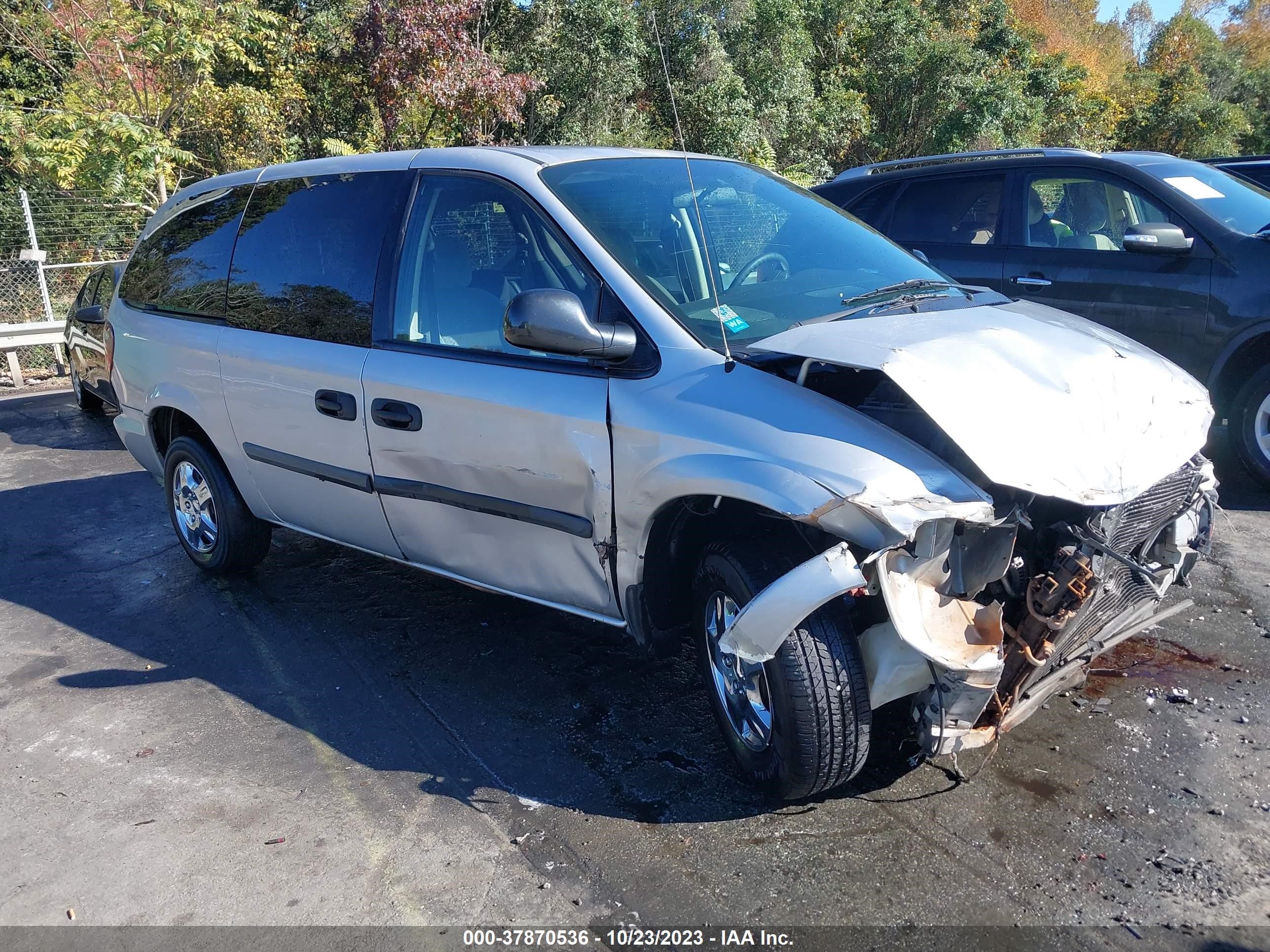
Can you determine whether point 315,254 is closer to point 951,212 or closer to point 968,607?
point 968,607

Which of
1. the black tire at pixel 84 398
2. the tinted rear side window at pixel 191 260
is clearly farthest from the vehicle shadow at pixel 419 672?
the black tire at pixel 84 398

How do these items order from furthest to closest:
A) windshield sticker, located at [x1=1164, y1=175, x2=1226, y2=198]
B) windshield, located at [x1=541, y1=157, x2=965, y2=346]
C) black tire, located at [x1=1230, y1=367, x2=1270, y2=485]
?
windshield sticker, located at [x1=1164, y1=175, x2=1226, y2=198], black tire, located at [x1=1230, y1=367, x2=1270, y2=485], windshield, located at [x1=541, y1=157, x2=965, y2=346]

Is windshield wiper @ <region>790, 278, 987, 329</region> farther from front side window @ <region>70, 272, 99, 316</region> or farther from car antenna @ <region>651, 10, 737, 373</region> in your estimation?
front side window @ <region>70, 272, 99, 316</region>

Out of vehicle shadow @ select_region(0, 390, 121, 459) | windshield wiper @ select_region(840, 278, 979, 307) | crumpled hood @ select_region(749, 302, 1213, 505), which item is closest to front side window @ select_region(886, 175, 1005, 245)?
windshield wiper @ select_region(840, 278, 979, 307)

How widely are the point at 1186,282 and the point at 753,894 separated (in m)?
4.86

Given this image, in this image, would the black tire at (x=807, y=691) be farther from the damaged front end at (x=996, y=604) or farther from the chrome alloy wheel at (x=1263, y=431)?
the chrome alloy wheel at (x=1263, y=431)

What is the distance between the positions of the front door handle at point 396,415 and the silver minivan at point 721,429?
1 cm

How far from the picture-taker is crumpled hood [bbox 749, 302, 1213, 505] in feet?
8.77

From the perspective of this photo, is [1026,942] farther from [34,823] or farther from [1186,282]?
[1186,282]

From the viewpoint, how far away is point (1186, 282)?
19.6 feet

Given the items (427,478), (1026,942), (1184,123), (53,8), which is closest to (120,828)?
(427,478)

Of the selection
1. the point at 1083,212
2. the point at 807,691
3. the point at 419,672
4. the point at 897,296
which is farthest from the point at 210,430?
the point at 1083,212

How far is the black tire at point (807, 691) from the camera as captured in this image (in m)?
2.78

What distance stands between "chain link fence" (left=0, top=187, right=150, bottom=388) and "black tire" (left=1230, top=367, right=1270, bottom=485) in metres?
12.1
